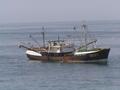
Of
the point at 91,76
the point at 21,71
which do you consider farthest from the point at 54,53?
the point at 91,76

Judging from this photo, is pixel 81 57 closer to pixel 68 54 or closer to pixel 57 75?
pixel 68 54

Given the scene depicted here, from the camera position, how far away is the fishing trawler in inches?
4394

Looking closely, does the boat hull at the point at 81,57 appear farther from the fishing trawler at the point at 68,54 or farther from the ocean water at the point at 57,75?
the ocean water at the point at 57,75

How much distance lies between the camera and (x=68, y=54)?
11456 centimetres

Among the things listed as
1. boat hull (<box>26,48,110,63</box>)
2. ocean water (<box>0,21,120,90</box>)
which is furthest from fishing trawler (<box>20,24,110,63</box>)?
ocean water (<box>0,21,120,90</box>)

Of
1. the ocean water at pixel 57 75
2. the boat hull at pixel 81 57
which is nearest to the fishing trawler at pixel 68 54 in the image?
the boat hull at pixel 81 57

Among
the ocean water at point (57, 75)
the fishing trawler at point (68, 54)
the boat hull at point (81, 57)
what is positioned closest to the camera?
the ocean water at point (57, 75)

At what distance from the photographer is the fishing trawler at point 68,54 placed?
4394 inches

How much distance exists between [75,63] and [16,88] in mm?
33032

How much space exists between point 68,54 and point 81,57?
2.97 meters

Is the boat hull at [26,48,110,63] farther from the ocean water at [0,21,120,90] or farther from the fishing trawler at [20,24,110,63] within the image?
the ocean water at [0,21,120,90]

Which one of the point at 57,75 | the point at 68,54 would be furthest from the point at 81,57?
the point at 57,75

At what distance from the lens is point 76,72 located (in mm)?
101188

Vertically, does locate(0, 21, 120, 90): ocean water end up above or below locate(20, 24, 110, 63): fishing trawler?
below
